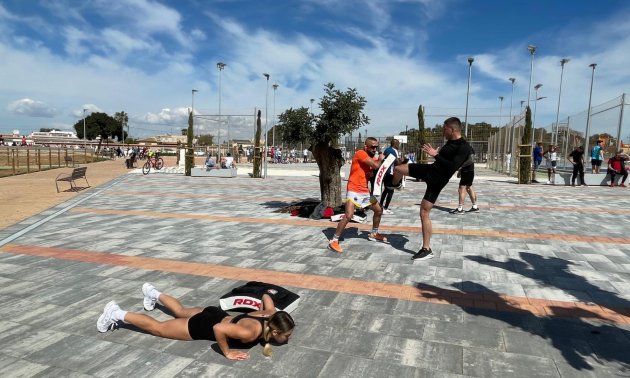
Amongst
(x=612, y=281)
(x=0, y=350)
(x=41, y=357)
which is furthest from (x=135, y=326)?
(x=612, y=281)

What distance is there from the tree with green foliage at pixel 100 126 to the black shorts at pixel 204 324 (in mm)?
114880

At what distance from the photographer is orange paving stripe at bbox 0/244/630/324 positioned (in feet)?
12.9

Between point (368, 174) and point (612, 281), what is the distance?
134 inches

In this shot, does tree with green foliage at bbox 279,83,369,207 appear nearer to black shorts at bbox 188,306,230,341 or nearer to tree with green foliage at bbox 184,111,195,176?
black shorts at bbox 188,306,230,341

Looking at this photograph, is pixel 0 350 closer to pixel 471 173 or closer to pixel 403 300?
pixel 403 300

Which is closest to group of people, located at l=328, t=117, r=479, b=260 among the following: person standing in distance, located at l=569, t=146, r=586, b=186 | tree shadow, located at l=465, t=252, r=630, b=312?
tree shadow, located at l=465, t=252, r=630, b=312

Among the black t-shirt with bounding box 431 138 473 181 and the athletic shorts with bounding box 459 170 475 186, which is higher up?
the black t-shirt with bounding box 431 138 473 181

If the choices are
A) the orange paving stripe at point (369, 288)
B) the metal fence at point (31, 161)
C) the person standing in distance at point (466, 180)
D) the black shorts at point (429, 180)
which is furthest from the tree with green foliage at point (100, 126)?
the black shorts at point (429, 180)

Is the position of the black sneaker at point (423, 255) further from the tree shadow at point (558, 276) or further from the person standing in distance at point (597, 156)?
the person standing in distance at point (597, 156)

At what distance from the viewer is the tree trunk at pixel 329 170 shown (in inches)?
364

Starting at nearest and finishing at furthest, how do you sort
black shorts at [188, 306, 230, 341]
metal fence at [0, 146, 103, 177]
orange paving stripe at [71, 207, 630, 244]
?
black shorts at [188, 306, 230, 341], orange paving stripe at [71, 207, 630, 244], metal fence at [0, 146, 103, 177]

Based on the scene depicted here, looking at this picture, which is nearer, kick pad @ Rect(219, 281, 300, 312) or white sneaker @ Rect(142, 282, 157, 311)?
kick pad @ Rect(219, 281, 300, 312)

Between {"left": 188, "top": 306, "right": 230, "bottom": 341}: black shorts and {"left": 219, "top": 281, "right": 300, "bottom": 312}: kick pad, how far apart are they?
1.39ft

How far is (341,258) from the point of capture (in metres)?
5.81
